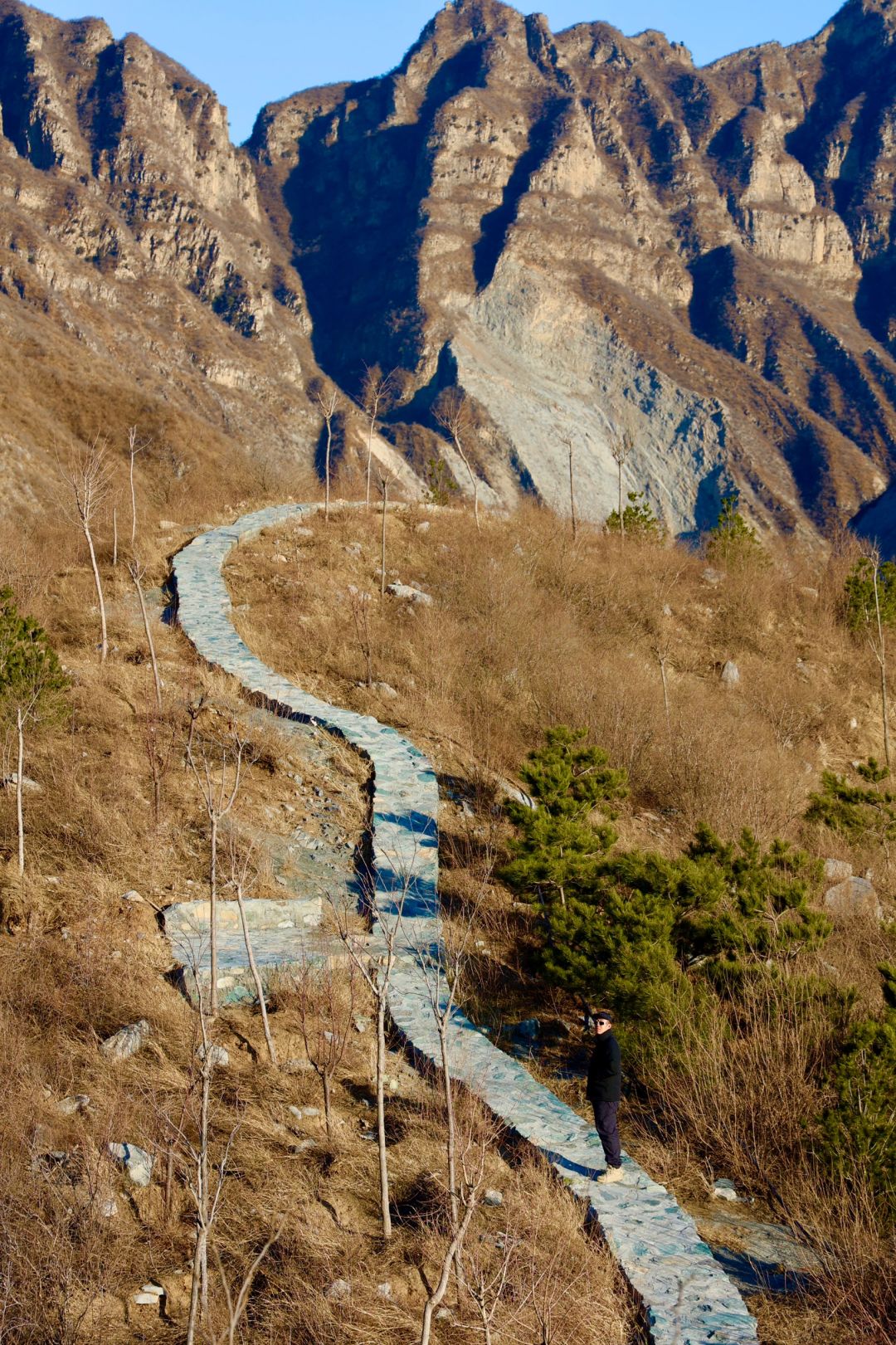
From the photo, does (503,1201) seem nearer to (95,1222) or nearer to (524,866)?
(95,1222)

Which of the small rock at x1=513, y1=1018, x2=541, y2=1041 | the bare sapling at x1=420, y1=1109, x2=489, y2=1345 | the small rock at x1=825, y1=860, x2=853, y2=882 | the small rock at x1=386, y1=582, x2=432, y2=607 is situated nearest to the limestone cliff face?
the small rock at x1=386, y1=582, x2=432, y2=607

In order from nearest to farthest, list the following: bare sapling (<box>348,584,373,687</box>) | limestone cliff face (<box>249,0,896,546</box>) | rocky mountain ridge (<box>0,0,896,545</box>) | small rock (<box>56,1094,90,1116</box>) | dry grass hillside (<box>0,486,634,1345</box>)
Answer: dry grass hillside (<box>0,486,634,1345</box>) → small rock (<box>56,1094,90,1116</box>) → bare sapling (<box>348,584,373,687</box>) → rocky mountain ridge (<box>0,0,896,545</box>) → limestone cliff face (<box>249,0,896,546</box>)

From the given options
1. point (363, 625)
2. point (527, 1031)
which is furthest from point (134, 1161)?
point (363, 625)

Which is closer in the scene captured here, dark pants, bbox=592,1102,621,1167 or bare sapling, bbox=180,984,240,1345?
bare sapling, bbox=180,984,240,1345

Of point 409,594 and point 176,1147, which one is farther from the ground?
point 409,594

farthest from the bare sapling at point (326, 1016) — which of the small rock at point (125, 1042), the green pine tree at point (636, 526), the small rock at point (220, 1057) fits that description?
the green pine tree at point (636, 526)

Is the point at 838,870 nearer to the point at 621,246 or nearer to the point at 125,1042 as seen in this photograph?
the point at 125,1042

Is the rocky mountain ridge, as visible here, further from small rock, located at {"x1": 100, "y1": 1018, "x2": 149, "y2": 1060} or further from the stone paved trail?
small rock, located at {"x1": 100, "y1": 1018, "x2": 149, "y2": 1060}
